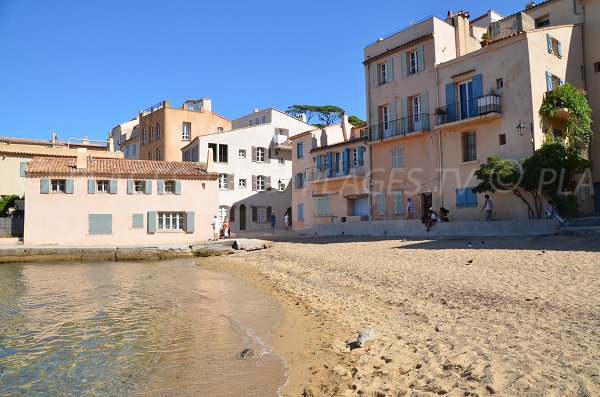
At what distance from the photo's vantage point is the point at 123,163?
34.3 meters

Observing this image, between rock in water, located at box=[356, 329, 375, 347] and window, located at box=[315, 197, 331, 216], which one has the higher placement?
window, located at box=[315, 197, 331, 216]

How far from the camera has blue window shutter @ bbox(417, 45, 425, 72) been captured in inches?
1104

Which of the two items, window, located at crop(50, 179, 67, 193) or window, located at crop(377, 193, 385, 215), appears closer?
window, located at crop(377, 193, 385, 215)

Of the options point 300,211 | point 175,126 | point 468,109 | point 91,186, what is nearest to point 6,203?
point 91,186

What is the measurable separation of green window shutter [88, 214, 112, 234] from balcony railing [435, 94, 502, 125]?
905 inches

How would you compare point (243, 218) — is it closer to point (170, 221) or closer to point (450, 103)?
point (170, 221)

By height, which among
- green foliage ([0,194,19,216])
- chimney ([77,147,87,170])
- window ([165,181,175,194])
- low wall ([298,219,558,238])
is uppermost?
chimney ([77,147,87,170])

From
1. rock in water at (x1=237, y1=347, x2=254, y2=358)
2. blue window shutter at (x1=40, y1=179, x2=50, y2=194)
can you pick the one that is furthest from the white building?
rock in water at (x1=237, y1=347, x2=254, y2=358)

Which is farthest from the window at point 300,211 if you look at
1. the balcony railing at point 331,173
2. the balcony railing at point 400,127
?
the balcony railing at point 400,127

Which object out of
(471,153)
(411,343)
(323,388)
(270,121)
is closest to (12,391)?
(323,388)

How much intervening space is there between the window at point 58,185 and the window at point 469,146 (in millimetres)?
26285

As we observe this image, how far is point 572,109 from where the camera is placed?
2269 cm

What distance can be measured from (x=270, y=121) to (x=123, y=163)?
1991 centimetres

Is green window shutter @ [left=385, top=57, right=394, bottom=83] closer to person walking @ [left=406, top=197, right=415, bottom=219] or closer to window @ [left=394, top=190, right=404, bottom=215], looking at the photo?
window @ [left=394, top=190, right=404, bottom=215]
